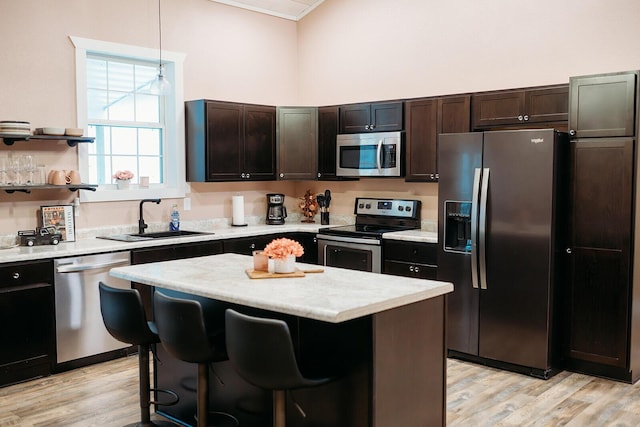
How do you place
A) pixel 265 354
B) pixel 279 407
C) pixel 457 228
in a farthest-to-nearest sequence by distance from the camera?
pixel 457 228, pixel 279 407, pixel 265 354

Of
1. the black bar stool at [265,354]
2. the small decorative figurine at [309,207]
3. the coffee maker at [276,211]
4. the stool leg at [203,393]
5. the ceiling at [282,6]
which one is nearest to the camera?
the black bar stool at [265,354]

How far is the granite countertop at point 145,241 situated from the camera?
4363 mm

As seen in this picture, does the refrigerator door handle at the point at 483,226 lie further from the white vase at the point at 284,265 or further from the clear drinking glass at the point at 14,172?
the clear drinking glass at the point at 14,172

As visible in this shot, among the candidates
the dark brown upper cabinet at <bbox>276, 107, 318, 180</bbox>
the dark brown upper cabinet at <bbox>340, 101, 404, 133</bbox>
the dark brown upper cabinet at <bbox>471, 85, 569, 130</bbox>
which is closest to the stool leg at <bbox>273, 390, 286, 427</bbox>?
the dark brown upper cabinet at <bbox>471, 85, 569, 130</bbox>

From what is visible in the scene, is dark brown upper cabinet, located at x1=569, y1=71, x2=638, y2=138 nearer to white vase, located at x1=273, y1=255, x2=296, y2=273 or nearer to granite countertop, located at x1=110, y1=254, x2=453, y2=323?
granite countertop, located at x1=110, y1=254, x2=453, y2=323

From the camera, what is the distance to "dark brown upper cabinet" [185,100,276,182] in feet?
18.9

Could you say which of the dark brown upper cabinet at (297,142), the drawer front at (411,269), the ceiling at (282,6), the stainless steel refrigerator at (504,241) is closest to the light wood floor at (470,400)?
the stainless steel refrigerator at (504,241)

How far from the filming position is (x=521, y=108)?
492cm

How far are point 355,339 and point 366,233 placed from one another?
2.96 m

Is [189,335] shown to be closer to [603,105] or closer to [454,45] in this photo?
[603,105]

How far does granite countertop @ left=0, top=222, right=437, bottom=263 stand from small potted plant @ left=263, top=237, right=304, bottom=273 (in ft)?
6.39

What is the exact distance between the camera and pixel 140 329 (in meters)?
3.17

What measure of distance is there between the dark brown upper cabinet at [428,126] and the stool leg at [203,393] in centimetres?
312

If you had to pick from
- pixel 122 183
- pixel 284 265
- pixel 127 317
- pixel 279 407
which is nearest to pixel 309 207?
pixel 122 183
